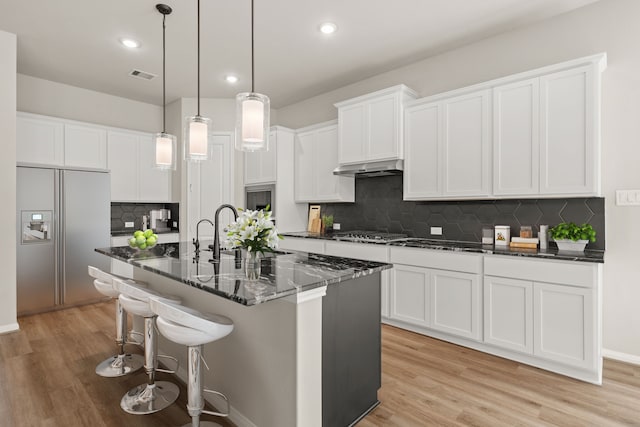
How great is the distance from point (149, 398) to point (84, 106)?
4.56 meters

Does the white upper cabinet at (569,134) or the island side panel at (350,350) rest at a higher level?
the white upper cabinet at (569,134)

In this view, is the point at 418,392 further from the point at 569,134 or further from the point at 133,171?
the point at 133,171

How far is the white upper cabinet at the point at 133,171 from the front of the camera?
5086 millimetres

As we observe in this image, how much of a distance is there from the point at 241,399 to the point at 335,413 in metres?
0.55

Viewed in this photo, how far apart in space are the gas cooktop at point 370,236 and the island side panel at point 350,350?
60.5 inches

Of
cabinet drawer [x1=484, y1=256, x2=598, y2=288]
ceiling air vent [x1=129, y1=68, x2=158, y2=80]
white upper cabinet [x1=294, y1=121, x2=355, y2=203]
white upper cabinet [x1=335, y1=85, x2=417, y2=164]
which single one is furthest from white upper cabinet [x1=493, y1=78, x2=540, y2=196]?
ceiling air vent [x1=129, y1=68, x2=158, y2=80]

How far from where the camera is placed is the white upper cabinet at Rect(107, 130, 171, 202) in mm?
5086

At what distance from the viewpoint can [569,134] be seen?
110 inches

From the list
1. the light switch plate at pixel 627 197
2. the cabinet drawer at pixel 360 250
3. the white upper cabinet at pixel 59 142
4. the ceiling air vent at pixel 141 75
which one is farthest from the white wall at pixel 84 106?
the light switch plate at pixel 627 197

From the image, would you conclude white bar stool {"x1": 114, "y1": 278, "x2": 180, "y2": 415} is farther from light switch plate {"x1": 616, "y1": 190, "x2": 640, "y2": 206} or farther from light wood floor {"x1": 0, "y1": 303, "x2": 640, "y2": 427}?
light switch plate {"x1": 616, "y1": 190, "x2": 640, "y2": 206}

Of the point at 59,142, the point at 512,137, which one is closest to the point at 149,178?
the point at 59,142

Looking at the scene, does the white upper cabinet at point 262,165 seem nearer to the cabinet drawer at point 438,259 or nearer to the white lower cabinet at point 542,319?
the cabinet drawer at point 438,259

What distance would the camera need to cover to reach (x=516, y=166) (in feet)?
10.1

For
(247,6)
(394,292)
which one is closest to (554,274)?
(394,292)
